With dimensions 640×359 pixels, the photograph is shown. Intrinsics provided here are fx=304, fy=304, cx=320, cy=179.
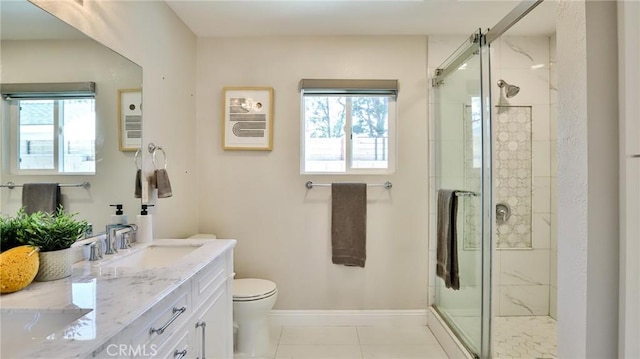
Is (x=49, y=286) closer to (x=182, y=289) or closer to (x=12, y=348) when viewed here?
(x=12, y=348)

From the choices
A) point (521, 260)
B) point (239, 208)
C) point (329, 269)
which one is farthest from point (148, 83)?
point (521, 260)

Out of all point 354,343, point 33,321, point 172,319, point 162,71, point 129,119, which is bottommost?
point 354,343

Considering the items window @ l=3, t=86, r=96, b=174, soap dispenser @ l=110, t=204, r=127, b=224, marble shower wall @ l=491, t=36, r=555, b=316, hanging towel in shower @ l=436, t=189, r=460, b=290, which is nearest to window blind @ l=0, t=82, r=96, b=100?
window @ l=3, t=86, r=96, b=174

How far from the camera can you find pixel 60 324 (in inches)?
32.3

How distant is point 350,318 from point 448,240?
1.02 meters

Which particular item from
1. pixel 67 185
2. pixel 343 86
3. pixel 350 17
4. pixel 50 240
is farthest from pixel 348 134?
pixel 50 240

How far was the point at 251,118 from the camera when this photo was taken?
2.43 m

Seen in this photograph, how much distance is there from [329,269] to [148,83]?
182 cm

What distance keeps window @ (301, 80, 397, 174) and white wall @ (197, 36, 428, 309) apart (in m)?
0.09

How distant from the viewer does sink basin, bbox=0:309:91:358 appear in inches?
31.3

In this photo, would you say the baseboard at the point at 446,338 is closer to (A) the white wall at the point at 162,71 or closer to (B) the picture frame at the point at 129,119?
(A) the white wall at the point at 162,71

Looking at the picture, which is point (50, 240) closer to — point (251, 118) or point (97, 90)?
point (97, 90)

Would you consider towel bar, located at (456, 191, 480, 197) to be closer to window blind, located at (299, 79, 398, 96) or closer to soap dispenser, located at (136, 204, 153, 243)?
window blind, located at (299, 79, 398, 96)

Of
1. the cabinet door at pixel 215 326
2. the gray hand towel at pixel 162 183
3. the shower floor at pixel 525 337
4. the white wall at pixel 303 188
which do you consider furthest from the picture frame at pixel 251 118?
the shower floor at pixel 525 337
